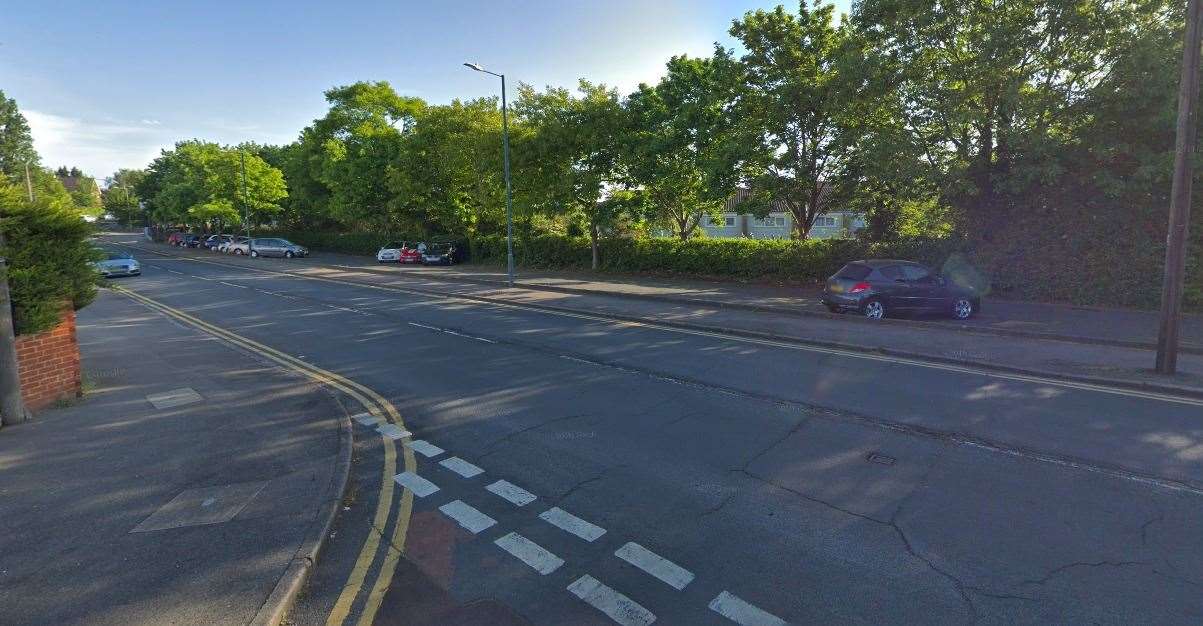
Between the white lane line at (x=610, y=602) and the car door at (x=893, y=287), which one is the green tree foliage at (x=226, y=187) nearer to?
the car door at (x=893, y=287)

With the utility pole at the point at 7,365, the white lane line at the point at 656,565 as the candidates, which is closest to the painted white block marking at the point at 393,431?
the white lane line at the point at 656,565

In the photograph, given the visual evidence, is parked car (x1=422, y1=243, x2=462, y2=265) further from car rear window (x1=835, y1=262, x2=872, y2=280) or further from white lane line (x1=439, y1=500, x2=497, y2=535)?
white lane line (x1=439, y1=500, x2=497, y2=535)

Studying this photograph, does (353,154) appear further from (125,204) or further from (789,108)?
(125,204)

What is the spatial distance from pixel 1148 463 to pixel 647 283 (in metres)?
18.7

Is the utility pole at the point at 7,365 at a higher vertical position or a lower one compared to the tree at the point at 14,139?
lower

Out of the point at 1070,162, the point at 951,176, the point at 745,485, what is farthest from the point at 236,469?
the point at 1070,162

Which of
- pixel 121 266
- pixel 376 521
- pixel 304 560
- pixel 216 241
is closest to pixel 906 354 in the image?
pixel 376 521

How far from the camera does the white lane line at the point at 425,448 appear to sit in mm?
6225

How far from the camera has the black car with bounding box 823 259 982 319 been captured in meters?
14.5

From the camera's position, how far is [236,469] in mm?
5742

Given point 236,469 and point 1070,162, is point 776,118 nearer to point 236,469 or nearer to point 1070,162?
point 1070,162

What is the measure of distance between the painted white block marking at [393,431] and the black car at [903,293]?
38.6 ft

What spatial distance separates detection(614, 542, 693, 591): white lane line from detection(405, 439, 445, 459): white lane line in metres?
2.75

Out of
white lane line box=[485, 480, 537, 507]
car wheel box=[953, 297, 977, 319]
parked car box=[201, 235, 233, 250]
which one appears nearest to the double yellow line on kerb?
white lane line box=[485, 480, 537, 507]
